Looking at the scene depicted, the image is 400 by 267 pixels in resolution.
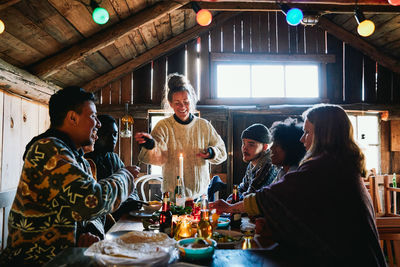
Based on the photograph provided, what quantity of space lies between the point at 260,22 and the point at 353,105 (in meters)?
2.64

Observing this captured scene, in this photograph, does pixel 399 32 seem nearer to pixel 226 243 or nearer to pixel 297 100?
pixel 297 100

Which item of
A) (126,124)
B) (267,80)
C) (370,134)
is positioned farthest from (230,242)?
(370,134)

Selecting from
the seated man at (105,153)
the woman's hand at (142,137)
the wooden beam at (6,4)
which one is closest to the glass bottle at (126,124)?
the seated man at (105,153)

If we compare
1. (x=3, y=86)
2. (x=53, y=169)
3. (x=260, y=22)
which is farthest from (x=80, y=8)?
(x=260, y=22)

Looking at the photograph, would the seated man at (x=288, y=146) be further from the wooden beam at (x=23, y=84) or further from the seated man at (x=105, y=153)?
the wooden beam at (x=23, y=84)

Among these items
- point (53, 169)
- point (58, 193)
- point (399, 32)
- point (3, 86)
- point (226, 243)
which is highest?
point (399, 32)

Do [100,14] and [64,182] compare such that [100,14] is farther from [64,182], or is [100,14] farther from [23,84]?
[64,182]

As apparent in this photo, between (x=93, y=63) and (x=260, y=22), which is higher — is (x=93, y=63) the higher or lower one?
the lower one

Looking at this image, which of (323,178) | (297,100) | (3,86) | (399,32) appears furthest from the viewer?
(297,100)

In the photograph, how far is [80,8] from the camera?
354cm

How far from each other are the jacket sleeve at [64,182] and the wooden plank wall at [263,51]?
463cm

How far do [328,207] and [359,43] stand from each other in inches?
234

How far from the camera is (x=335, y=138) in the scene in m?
1.77

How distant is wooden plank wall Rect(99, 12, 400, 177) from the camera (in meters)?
6.14
